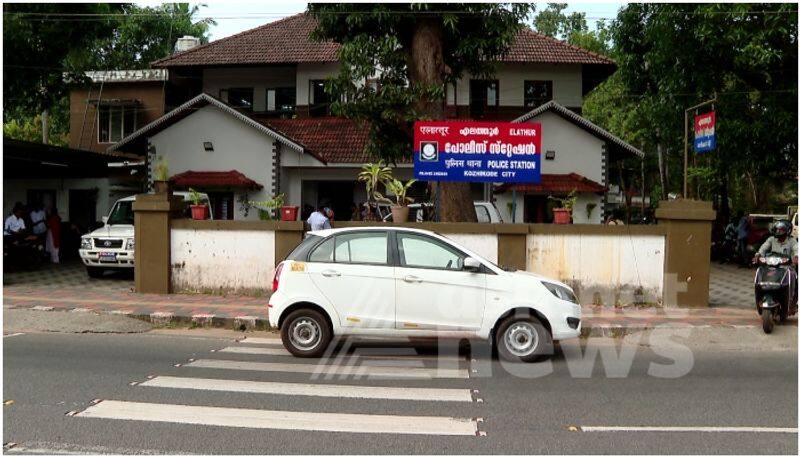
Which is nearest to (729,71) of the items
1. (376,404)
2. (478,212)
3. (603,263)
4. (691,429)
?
(478,212)

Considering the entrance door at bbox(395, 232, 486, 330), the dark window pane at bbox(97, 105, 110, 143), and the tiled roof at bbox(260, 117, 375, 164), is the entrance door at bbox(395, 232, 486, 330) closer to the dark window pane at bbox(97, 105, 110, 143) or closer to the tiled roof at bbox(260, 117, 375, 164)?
the tiled roof at bbox(260, 117, 375, 164)

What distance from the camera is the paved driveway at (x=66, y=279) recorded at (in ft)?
50.9

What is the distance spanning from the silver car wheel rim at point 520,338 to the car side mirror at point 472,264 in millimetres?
798

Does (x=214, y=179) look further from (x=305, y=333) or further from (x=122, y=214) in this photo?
(x=305, y=333)

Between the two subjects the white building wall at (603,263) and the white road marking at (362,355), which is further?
the white building wall at (603,263)

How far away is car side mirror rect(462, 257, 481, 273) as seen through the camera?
28.3 ft

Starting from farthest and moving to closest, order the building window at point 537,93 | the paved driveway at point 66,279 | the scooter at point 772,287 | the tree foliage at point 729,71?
the building window at point 537,93 < the tree foliage at point 729,71 < the paved driveway at point 66,279 < the scooter at point 772,287

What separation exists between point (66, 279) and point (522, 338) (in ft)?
40.0

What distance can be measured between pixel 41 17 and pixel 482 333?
50.6 ft

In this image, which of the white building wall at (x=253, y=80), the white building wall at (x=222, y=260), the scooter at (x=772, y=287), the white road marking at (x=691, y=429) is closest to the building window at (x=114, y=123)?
the white building wall at (x=253, y=80)

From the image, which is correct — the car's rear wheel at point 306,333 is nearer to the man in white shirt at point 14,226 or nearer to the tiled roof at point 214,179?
the man in white shirt at point 14,226

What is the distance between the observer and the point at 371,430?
19.0ft

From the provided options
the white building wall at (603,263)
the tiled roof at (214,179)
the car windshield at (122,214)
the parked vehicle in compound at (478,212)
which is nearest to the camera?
the white building wall at (603,263)

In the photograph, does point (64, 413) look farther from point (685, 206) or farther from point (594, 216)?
point (594, 216)
